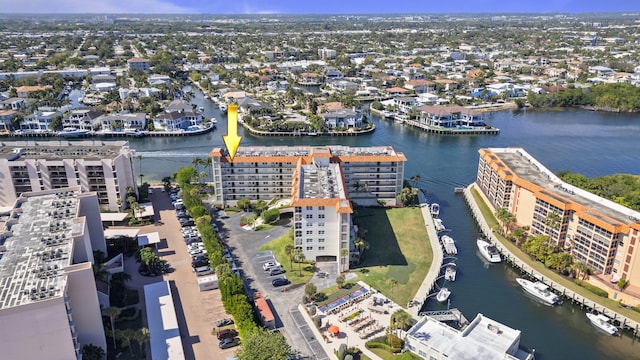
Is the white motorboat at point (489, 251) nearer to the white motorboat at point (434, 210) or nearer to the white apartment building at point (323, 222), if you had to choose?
the white motorboat at point (434, 210)

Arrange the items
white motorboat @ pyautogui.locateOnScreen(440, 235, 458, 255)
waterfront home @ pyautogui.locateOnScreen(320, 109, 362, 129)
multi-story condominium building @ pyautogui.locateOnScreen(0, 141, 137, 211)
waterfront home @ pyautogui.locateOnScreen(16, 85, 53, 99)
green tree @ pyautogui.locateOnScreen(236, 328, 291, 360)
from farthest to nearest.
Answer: waterfront home @ pyautogui.locateOnScreen(16, 85, 53, 99) < waterfront home @ pyautogui.locateOnScreen(320, 109, 362, 129) < multi-story condominium building @ pyautogui.locateOnScreen(0, 141, 137, 211) < white motorboat @ pyautogui.locateOnScreen(440, 235, 458, 255) < green tree @ pyautogui.locateOnScreen(236, 328, 291, 360)

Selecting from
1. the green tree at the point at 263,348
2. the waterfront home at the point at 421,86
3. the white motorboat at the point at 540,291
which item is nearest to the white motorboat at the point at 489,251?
the white motorboat at the point at 540,291

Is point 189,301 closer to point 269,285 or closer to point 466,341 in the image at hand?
point 269,285

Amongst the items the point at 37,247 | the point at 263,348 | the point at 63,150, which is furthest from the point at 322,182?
the point at 63,150

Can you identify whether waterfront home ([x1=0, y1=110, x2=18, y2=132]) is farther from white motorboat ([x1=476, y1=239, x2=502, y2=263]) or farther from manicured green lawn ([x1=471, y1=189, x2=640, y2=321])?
white motorboat ([x1=476, y1=239, x2=502, y2=263])

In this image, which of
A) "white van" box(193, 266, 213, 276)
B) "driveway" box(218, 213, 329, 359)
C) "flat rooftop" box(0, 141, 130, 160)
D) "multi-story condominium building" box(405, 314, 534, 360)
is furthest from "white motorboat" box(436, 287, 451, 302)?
"flat rooftop" box(0, 141, 130, 160)
